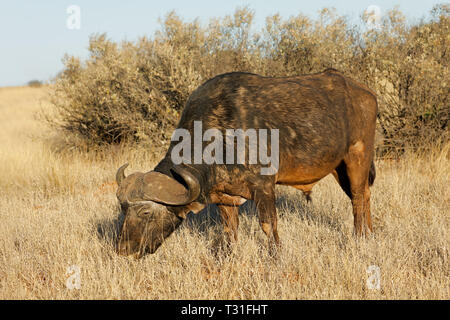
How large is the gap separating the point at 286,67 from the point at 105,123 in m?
5.15

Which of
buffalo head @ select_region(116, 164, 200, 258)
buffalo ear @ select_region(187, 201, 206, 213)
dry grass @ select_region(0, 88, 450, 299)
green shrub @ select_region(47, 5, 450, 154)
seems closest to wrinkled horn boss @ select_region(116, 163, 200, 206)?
buffalo head @ select_region(116, 164, 200, 258)

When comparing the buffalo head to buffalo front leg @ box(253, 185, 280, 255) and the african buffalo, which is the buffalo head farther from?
buffalo front leg @ box(253, 185, 280, 255)

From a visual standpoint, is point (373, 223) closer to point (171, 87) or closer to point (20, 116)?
point (171, 87)

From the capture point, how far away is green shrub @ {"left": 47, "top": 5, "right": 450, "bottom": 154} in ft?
31.2

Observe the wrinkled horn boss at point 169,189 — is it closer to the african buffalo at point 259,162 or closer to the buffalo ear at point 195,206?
the african buffalo at point 259,162

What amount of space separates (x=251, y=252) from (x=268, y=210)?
1.68ft

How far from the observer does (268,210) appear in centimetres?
460

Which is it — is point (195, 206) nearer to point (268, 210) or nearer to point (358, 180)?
point (268, 210)

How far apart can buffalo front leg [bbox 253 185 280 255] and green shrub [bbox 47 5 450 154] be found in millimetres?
5622

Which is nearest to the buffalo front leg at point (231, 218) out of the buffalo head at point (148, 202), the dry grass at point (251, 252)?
the dry grass at point (251, 252)

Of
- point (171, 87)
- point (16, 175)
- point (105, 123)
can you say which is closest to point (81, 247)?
point (16, 175)

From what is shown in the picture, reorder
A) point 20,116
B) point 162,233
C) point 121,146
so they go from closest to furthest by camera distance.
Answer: point 162,233
point 121,146
point 20,116

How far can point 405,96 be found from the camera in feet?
31.5

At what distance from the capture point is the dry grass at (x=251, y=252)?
12.9ft
